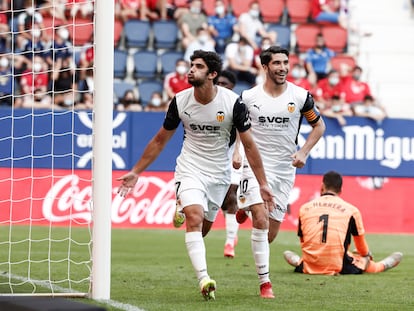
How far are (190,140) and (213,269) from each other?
304 cm

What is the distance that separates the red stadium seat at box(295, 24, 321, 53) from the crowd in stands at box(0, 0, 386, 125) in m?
0.04

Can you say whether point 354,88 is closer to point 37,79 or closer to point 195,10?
point 195,10

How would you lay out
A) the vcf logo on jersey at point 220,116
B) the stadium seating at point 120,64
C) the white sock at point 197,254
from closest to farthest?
the white sock at point 197,254
the vcf logo on jersey at point 220,116
the stadium seating at point 120,64

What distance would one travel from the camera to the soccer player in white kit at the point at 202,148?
364 inches

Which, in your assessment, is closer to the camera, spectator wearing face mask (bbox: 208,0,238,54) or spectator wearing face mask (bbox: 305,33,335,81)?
spectator wearing face mask (bbox: 305,33,335,81)

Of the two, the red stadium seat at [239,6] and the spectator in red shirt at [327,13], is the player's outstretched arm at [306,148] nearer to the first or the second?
the red stadium seat at [239,6]

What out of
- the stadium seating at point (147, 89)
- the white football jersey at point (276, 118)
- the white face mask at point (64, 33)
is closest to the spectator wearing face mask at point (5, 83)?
the white face mask at point (64, 33)

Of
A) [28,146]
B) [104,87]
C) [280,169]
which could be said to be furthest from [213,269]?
[28,146]

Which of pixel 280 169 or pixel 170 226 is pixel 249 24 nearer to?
pixel 170 226

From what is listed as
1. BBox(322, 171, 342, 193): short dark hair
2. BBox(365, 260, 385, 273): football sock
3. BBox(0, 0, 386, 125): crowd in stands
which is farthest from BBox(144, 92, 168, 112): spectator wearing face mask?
BBox(322, 171, 342, 193): short dark hair

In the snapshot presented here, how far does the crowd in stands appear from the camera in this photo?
1970 cm

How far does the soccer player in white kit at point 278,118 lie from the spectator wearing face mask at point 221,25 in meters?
12.8

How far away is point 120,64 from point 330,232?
11.6m

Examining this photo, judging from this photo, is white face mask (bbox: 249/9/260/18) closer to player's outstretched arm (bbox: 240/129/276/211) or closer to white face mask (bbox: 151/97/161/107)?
white face mask (bbox: 151/97/161/107)
